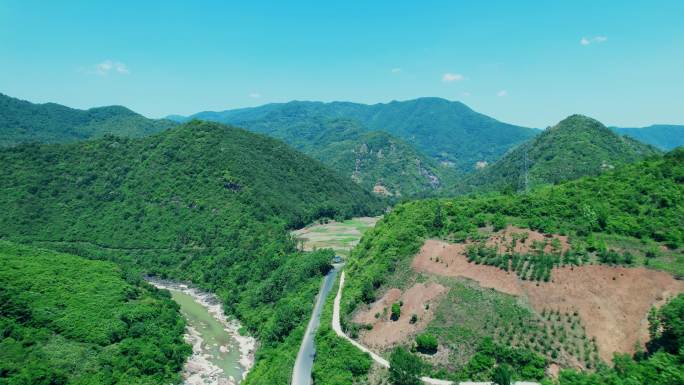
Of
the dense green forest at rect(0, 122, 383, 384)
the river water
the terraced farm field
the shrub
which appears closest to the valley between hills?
the shrub

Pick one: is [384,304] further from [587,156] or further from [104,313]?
[587,156]

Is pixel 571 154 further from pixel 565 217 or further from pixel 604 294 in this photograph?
pixel 604 294

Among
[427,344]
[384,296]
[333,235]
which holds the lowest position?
[333,235]

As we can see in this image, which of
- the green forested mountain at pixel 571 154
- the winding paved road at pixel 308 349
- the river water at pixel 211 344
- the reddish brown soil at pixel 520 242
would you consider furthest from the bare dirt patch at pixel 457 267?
the green forested mountain at pixel 571 154

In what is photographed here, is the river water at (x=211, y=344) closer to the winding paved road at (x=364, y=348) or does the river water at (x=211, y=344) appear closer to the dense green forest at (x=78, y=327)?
the dense green forest at (x=78, y=327)

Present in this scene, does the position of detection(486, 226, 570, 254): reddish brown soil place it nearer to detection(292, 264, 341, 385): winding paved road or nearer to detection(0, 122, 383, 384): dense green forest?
detection(292, 264, 341, 385): winding paved road

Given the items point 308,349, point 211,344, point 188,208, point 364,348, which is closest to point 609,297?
point 364,348

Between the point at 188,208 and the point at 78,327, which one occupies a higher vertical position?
the point at 188,208
